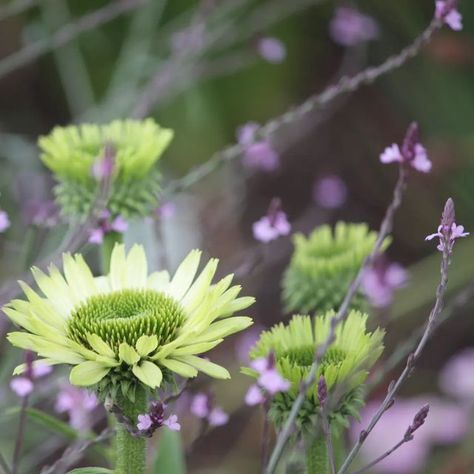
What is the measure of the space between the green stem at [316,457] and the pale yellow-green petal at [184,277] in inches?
4.0

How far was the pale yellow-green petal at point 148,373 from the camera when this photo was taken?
1.41ft

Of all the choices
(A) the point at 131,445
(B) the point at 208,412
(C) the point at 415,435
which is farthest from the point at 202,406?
(C) the point at 415,435

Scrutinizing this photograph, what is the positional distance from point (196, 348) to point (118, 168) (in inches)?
9.5

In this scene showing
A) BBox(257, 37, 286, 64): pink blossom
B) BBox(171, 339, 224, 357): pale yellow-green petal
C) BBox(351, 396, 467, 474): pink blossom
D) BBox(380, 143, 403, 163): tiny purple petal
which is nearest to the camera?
BBox(171, 339, 224, 357): pale yellow-green petal

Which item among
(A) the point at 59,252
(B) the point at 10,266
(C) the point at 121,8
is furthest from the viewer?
(B) the point at 10,266

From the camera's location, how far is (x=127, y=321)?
0.48 m

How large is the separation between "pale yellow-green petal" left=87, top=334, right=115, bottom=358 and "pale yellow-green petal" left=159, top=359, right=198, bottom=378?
25 mm

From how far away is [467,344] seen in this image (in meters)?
1.56

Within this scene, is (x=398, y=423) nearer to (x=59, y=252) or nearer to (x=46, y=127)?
(x=59, y=252)

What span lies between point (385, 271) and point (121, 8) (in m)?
0.35

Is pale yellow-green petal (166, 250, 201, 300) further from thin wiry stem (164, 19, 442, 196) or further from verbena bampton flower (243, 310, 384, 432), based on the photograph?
thin wiry stem (164, 19, 442, 196)

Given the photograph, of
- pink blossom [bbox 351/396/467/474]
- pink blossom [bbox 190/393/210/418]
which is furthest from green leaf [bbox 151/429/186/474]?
pink blossom [bbox 351/396/467/474]

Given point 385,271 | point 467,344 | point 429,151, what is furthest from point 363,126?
point 385,271

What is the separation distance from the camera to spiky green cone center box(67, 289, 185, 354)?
477 millimetres
